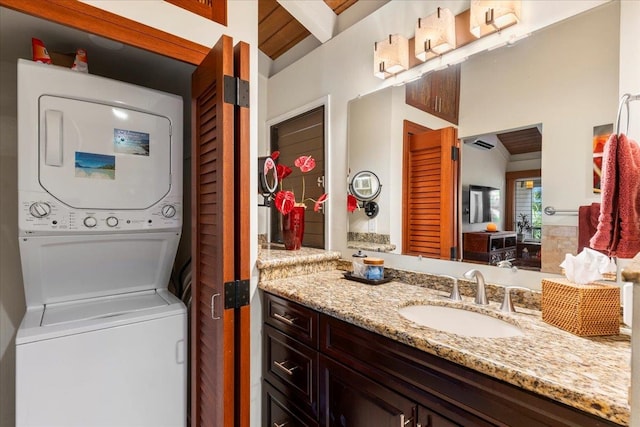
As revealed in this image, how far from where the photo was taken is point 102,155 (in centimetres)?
150

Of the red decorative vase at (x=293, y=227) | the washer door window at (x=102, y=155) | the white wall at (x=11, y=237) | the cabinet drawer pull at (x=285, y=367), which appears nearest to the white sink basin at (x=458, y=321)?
the cabinet drawer pull at (x=285, y=367)

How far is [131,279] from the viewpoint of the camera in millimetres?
1766

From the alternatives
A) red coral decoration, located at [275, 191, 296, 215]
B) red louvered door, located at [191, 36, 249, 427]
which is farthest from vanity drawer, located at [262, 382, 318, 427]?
red coral decoration, located at [275, 191, 296, 215]

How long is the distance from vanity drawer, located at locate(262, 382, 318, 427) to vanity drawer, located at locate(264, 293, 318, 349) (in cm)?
34

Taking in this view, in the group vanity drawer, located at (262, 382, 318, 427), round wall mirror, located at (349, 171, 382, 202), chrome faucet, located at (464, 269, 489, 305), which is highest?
round wall mirror, located at (349, 171, 382, 202)

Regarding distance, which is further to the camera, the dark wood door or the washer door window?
the dark wood door

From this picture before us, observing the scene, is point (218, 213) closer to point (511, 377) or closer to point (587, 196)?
point (511, 377)

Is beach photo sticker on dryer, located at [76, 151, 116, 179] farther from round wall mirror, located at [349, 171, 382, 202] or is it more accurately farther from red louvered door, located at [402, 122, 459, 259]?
red louvered door, located at [402, 122, 459, 259]

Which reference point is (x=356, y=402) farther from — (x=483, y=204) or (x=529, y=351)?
(x=483, y=204)

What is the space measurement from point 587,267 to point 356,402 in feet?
2.93

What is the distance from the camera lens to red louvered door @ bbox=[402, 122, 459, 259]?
1523 millimetres

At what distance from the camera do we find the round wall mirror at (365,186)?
1.88m

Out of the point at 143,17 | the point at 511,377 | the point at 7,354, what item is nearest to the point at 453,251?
the point at 511,377

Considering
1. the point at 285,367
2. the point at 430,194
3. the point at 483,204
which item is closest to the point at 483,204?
the point at 483,204
